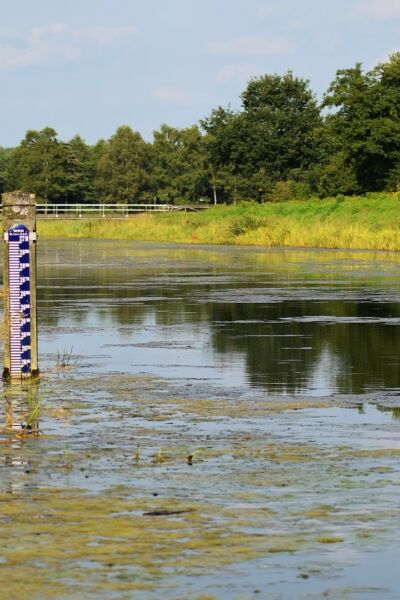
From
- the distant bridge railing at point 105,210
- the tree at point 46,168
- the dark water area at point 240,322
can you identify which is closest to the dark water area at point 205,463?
the dark water area at point 240,322

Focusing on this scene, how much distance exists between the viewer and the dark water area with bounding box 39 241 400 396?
16172 mm

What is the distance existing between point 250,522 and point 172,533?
50cm

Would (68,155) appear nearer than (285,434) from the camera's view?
No

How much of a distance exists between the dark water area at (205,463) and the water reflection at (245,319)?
0.08 meters

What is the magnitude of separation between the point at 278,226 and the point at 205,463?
6181 centimetres

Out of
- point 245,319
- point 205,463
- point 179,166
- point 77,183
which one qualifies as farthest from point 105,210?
point 205,463

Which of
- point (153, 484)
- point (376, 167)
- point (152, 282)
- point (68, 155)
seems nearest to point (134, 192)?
point (68, 155)

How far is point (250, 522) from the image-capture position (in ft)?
25.7

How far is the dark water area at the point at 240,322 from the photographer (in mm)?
16172

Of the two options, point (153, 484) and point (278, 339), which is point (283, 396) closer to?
point (153, 484)

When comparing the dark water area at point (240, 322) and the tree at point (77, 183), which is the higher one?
the tree at point (77, 183)

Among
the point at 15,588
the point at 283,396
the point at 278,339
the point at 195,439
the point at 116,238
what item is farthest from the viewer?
the point at 116,238

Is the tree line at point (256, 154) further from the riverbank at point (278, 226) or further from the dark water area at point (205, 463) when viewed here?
the dark water area at point (205, 463)

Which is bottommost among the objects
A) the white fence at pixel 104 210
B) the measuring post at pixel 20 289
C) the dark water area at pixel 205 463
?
the dark water area at pixel 205 463
